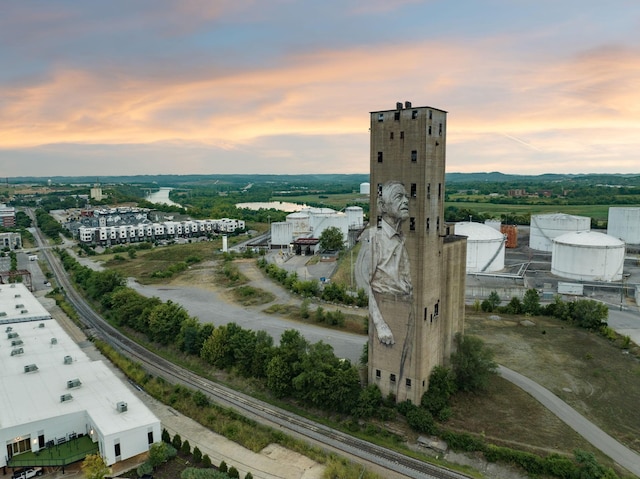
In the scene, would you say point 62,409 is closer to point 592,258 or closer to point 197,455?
point 197,455

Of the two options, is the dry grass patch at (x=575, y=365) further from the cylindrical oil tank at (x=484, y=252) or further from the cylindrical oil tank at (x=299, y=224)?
the cylindrical oil tank at (x=299, y=224)

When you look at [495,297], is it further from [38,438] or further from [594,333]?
[38,438]

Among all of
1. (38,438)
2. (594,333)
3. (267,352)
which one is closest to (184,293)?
(267,352)

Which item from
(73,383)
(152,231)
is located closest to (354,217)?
(152,231)

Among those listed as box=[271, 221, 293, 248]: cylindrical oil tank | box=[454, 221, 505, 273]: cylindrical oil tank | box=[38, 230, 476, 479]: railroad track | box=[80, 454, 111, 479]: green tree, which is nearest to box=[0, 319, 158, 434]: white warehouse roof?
box=[80, 454, 111, 479]: green tree

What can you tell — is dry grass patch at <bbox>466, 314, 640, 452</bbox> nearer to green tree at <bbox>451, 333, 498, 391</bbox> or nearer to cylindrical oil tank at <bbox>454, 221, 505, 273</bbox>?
green tree at <bbox>451, 333, 498, 391</bbox>

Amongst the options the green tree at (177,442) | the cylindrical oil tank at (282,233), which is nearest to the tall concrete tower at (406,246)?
the green tree at (177,442)

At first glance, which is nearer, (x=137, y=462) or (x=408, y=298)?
(x=137, y=462)
